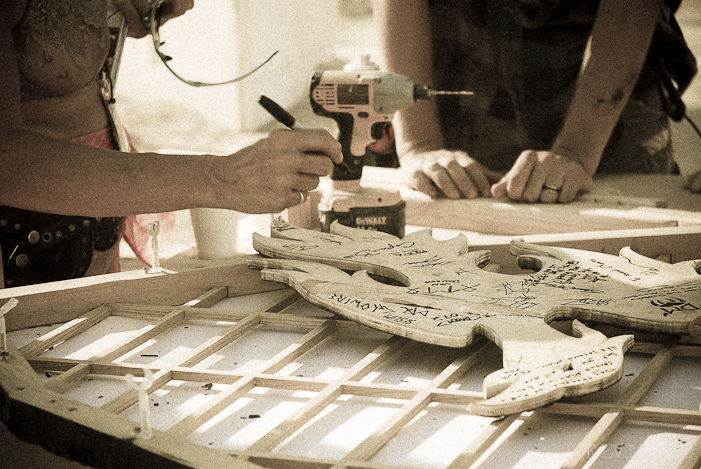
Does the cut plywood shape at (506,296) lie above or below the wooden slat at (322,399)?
above

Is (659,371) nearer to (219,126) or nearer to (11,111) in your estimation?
(11,111)

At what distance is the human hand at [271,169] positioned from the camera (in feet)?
3.79

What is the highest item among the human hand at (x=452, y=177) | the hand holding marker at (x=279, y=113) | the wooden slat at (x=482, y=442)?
the hand holding marker at (x=279, y=113)

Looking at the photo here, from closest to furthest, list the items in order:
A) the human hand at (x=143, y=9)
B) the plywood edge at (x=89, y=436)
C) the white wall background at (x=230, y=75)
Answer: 1. the plywood edge at (x=89, y=436)
2. the human hand at (x=143, y=9)
3. the white wall background at (x=230, y=75)

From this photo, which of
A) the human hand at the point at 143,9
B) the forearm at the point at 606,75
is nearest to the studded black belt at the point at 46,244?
the human hand at the point at 143,9

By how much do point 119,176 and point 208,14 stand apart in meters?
3.94

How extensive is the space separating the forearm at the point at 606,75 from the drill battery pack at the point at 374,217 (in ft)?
1.72

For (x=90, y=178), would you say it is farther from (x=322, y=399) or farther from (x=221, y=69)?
(x=221, y=69)

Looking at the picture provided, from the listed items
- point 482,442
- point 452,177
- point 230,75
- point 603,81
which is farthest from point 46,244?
point 230,75

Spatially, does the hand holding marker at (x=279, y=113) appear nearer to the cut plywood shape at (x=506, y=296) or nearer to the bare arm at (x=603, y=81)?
the cut plywood shape at (x=506, y=296)

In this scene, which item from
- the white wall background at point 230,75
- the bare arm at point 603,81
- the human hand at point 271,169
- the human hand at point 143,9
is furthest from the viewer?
the white wall background at point 230,75

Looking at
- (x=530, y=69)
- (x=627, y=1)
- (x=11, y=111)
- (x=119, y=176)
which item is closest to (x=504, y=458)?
(x=119, y=176)

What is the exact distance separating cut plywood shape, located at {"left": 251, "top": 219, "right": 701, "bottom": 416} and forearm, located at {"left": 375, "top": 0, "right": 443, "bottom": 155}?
707 mm

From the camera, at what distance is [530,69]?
6.76 ft
